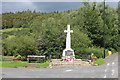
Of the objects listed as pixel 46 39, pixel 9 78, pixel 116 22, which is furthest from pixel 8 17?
pixel 9 78

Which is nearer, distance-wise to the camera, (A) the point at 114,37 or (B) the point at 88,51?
(B) the point at 88,51

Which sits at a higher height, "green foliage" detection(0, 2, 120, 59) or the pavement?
"green foliage" detection(0, 2, 120, 59)

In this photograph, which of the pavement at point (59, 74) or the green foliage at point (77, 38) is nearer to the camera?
the pavement at point (59, 74)

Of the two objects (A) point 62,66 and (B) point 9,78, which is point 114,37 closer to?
(A) point 62,66

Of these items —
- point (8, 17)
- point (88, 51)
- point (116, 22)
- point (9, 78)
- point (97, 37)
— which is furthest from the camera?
point (8, 17)

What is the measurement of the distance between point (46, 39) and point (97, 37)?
12264 mm

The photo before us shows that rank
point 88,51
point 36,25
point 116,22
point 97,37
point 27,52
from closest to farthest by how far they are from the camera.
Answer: point 27,52, point 88,51, point 97,37, point 116,22, point 36,25

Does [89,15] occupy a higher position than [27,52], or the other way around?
[89,15]

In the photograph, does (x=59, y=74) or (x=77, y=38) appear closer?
(x=59, y=74)

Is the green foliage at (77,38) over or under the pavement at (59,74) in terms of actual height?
over

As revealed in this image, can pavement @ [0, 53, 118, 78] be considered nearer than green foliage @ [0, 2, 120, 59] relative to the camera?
Yes

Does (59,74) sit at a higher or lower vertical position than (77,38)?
lower

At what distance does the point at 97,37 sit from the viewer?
→ 47.8 metres

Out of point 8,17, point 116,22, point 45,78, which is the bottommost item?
point 45,78
